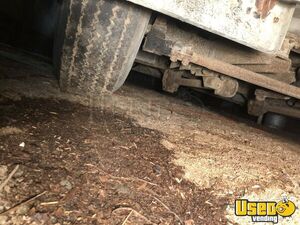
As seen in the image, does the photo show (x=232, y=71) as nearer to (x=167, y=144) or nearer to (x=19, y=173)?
(x=167, y=144)

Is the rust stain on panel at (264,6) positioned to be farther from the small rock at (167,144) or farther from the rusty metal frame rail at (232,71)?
the small rock at (167,144)

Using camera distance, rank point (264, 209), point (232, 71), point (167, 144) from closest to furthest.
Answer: point (264, 209) → point (167, 144) → point (232, 71)

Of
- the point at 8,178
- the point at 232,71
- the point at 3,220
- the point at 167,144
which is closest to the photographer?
the point at 3,220

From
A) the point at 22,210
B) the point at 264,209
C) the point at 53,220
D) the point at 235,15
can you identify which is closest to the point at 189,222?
the point at 264,209

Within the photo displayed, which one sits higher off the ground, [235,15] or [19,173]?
[235,15]

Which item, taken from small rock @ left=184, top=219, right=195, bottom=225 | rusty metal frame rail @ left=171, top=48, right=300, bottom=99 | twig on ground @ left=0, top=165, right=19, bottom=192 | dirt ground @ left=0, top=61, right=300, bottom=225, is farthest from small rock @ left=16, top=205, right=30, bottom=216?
rusty metal frame rail @ left=171, top=48, right=300, bottom=99

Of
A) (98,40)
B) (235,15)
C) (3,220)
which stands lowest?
(3,220)

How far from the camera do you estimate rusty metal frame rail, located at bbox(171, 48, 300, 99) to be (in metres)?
2.07

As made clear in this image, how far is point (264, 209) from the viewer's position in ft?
4.94

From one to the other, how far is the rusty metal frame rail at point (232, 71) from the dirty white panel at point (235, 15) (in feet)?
1.34

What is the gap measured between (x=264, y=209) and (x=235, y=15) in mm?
966

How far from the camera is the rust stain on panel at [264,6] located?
158cm

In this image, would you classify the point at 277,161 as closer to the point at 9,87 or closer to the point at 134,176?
the point at 134,176

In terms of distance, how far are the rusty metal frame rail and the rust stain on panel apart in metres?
0.51
